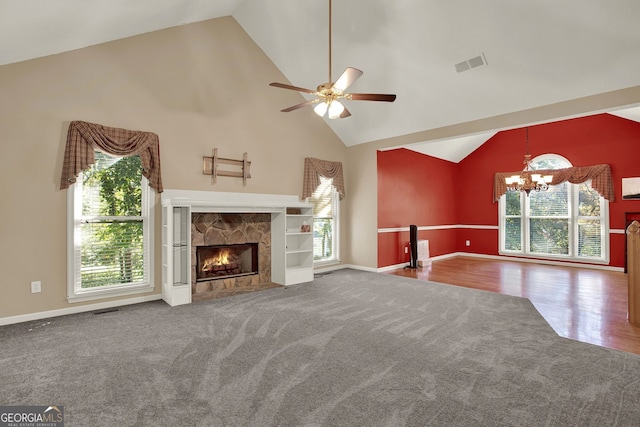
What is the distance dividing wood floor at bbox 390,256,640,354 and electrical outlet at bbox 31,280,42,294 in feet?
19.2

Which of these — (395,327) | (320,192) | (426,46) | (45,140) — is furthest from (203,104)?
(395,327)

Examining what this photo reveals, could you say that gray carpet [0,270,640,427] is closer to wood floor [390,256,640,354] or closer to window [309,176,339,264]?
wood floor [390,256,640,354]

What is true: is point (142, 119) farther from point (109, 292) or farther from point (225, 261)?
point (225, 261)

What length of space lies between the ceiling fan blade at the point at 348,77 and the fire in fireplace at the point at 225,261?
3331 millimetres

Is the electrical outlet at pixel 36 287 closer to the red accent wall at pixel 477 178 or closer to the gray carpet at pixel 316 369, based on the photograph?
the gray carpet at pixel 316 369

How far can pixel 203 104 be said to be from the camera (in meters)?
5.14

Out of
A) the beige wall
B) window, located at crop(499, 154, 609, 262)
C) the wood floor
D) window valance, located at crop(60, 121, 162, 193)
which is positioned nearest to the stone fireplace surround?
the beige wall

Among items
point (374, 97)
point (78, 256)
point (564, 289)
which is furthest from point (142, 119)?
point (564, 289)

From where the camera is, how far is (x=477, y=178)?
30.3 feet

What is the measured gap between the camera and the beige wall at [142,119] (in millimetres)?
3711

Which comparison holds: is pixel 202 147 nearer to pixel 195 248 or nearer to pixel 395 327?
pixel 195 248

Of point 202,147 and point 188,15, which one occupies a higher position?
point 188,15

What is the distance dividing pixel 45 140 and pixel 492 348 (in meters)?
5.42

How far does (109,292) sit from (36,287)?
75 centimetres
